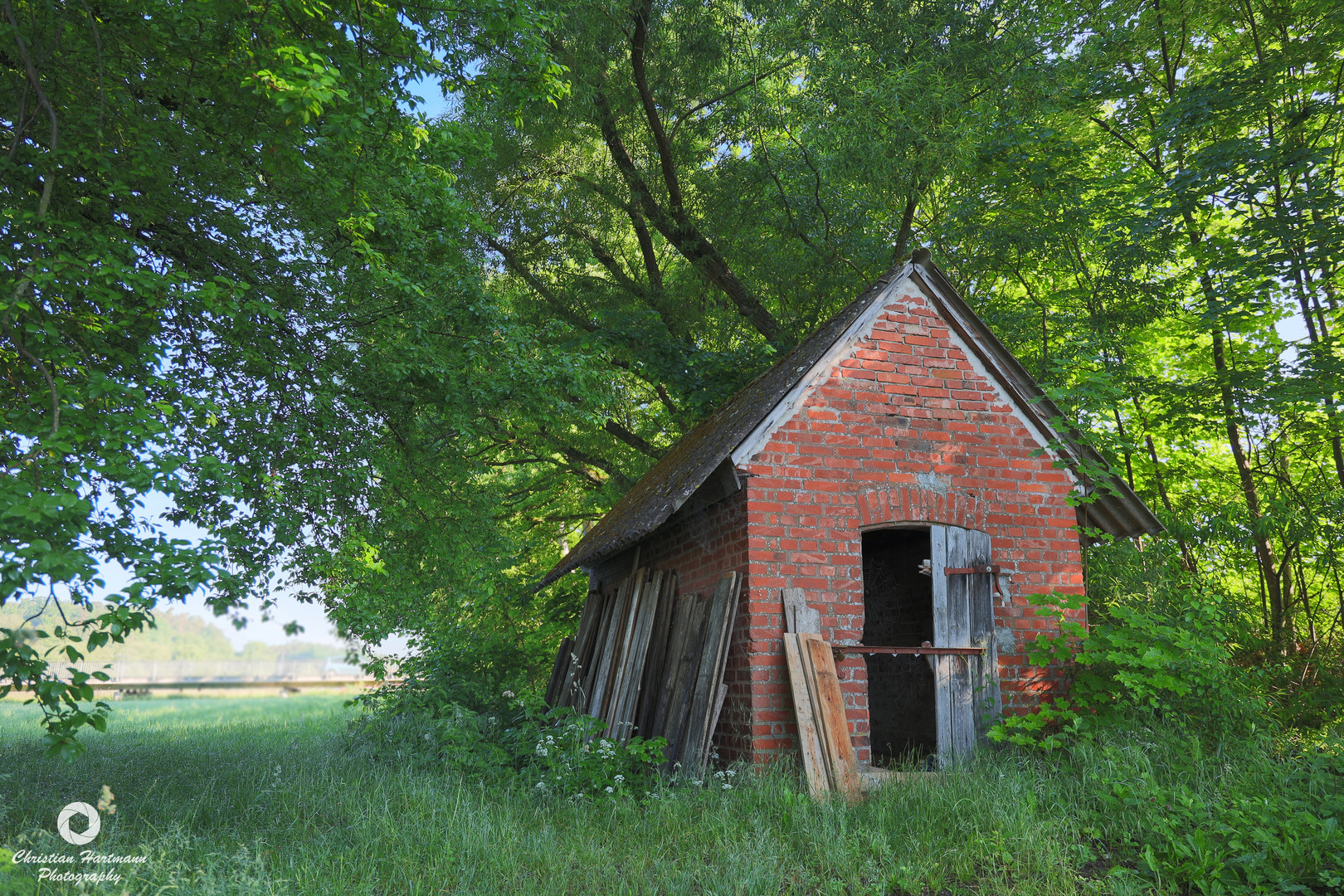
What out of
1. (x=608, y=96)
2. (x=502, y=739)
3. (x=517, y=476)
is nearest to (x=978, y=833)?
(x=502, y=739)

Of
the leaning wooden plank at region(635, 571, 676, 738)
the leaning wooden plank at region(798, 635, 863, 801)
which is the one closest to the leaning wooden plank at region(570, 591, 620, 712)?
the leaning wooden plank at region(635, 571, 676, 738)

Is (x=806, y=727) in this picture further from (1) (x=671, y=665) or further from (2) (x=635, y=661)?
(2) (x=635, y=661)

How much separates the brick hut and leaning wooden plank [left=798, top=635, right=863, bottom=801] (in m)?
0.30

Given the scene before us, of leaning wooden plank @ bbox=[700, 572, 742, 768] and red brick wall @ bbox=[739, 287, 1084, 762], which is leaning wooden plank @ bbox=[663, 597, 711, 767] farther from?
red brick wall @ bbox=[739, 287, 1084, 762]

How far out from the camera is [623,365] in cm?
1555

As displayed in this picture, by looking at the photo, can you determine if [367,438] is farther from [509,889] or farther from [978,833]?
[978,833]

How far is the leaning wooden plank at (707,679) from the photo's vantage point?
736 centimetres

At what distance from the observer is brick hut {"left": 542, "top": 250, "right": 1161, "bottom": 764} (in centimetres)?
751

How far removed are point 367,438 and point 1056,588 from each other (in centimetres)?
727

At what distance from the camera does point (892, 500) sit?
798cm

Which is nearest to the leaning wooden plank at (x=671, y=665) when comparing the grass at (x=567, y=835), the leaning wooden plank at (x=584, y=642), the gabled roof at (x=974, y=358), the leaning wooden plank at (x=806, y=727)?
the gabled roof at (x=974, y=358)

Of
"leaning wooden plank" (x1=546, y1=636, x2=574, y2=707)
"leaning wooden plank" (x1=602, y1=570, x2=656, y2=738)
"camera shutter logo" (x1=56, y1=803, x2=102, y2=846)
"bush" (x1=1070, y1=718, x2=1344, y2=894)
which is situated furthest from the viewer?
"leaning wooden plank" (x1=546, y1=636, x2=574, y2=707)

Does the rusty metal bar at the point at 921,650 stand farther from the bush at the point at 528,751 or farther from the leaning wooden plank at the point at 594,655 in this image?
the leaning wooden plank at the point at 594,655

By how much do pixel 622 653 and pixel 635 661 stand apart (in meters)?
0.44
